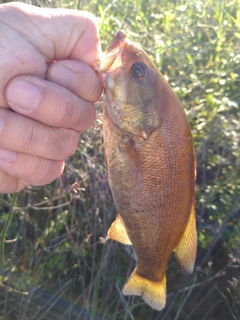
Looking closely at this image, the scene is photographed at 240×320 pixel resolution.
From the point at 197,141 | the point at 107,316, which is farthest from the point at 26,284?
the point at 197,141

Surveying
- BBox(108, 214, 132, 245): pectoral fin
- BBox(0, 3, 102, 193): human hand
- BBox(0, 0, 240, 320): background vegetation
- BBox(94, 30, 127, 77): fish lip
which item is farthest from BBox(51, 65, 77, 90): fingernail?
BBox(0, 0, 240, 320): background vegetation

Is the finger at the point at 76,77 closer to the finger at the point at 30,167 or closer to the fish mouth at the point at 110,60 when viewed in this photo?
the fish mouth at the point at 110,60

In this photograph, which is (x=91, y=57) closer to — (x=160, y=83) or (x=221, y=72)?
(x=160, y=83)

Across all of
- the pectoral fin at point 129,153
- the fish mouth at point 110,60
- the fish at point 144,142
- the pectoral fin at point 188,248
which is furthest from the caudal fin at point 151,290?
the fish mouth at point 110,60

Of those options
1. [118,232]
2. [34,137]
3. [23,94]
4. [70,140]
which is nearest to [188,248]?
[118,232]

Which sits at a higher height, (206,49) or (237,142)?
(206,49)
